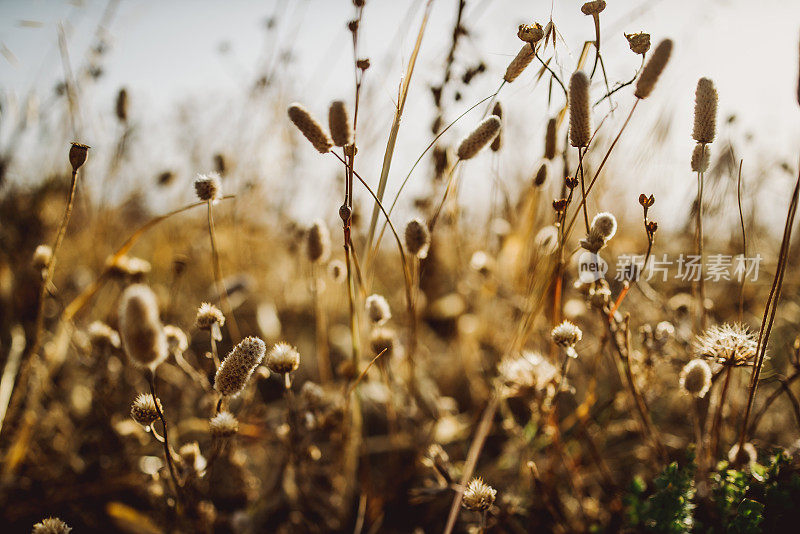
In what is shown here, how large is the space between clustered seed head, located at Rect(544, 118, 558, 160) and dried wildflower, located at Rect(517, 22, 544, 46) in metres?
0.27

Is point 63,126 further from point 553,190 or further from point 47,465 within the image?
point 553,190

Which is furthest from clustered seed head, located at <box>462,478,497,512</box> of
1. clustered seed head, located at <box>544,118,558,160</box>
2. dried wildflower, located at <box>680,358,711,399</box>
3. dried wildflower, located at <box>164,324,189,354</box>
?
clustered seed head, located at <box>544,118,558,160</box>

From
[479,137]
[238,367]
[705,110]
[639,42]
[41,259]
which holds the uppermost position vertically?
[639,42]

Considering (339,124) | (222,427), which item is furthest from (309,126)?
(222,427)

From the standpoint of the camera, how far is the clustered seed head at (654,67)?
2.70 feet

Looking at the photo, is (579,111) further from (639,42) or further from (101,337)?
(101,337)

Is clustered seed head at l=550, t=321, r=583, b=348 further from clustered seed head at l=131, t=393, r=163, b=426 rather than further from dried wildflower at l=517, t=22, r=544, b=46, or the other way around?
clustered seed head at l=131, t=393, r=163, b=426

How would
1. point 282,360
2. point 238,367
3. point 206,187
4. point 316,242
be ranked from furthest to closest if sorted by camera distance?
1. point 316,242
2. point 206,187
3. point 282,360
4. point 238,367

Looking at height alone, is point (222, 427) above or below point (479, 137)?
below

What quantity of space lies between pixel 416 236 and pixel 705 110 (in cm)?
59

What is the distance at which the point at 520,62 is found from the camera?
3.14ft

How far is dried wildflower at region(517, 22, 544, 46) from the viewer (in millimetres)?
900

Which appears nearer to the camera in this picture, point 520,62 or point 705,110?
point 705,110

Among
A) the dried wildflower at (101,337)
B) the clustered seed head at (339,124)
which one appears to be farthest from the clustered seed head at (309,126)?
the dried wildflower at (101,337)
